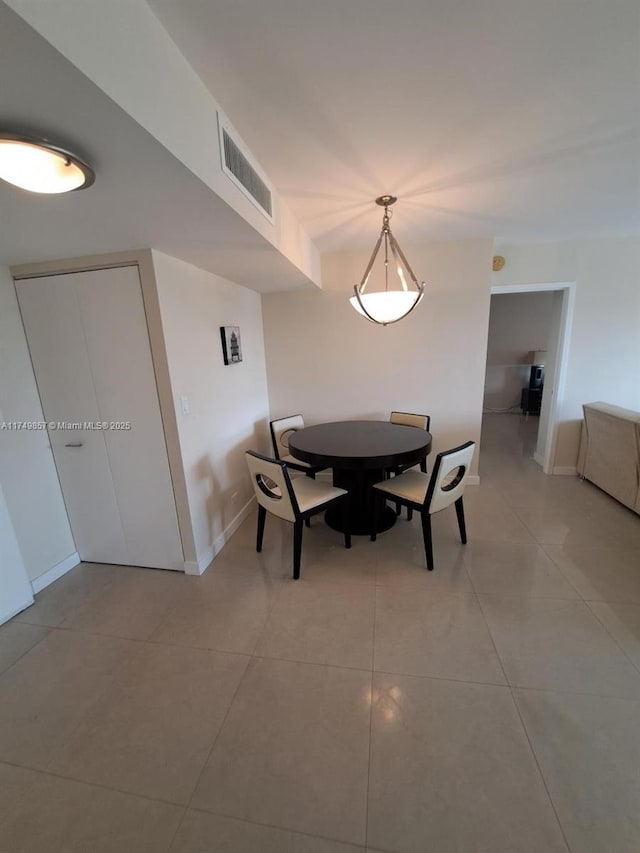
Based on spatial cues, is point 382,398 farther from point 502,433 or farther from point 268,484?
point 502,433

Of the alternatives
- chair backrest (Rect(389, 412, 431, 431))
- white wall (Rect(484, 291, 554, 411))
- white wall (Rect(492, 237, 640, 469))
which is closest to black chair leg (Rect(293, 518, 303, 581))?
chair backrest (Rect(389, 412, 431, 431))

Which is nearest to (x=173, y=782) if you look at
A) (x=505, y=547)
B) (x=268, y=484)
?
(x=268, y=484)

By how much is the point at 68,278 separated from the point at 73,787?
245cm

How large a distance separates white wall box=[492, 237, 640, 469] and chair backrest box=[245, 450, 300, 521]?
10.3 feet

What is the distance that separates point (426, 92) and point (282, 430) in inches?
104

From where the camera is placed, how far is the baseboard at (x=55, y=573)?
2.24m

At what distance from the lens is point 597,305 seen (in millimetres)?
3424

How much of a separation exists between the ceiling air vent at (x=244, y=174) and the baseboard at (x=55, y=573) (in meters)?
2.75

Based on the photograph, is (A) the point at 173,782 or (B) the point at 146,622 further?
(B) the point at 146,622

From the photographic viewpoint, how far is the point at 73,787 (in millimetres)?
1196

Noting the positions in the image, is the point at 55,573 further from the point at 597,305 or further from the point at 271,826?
the point at 597,305

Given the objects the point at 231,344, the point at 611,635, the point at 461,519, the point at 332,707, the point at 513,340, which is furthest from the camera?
the point at 513,340

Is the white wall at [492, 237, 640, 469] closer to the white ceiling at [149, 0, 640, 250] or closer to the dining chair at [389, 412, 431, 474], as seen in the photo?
the white ceiling at [149, 0, 640, 250]

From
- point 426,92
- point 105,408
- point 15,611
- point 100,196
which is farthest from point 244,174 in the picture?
point 15,611
